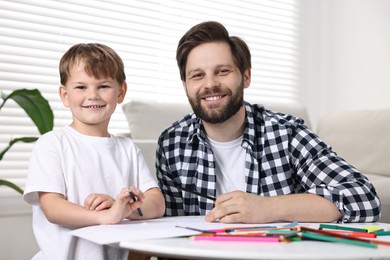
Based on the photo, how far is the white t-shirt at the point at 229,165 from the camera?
1.65m

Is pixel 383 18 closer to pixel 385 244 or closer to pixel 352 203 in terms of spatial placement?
pixel 352 203

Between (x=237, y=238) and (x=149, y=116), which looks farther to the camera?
(x=149, y=116)

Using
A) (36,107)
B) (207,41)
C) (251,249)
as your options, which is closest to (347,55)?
(36,107)

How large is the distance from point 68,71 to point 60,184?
11.5 inches

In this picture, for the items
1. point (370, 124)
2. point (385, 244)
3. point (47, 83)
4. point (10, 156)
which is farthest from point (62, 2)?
point (385, 244)

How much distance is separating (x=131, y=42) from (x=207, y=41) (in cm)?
181

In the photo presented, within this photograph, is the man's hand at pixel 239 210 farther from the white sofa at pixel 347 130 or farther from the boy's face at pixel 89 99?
the white sofa at pixel 347 130

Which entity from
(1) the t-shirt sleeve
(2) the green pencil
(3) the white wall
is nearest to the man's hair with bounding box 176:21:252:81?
(1) the t-shirt sleeve

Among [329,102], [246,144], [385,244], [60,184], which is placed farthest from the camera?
[329,102]

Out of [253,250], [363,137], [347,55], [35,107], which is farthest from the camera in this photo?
[347,55]

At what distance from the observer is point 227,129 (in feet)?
5.51

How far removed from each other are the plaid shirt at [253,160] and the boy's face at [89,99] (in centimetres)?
35

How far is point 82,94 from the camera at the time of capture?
53.4 inches

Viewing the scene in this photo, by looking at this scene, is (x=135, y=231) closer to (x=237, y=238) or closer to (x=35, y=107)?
(x=237, y=238)
